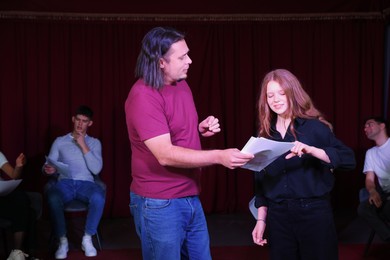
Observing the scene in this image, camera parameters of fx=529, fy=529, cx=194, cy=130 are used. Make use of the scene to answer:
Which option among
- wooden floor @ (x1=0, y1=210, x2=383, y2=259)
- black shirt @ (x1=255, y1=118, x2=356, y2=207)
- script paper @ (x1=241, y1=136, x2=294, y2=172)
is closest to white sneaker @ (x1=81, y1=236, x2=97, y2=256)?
wooden floor @ (x1=0, y1=210, x2=383, y2=259)

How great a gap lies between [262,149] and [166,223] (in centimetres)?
48

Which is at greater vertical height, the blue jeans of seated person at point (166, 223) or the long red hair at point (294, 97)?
the long red hair at point (294, 97)

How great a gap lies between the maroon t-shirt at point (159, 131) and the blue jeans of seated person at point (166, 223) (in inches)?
1.5

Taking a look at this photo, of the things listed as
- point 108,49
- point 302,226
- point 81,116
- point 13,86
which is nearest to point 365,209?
point 302,226

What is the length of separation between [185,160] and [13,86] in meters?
4.27

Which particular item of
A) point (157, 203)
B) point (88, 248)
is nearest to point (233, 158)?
point (157, 203)

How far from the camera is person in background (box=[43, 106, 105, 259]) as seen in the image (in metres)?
4.41

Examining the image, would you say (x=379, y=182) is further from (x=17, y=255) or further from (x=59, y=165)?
(x=17, y=255)

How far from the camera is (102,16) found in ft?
18.9

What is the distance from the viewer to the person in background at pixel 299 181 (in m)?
2.28

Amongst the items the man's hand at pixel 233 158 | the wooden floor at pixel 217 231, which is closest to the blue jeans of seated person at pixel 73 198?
the wooden floor at pixel 217 231

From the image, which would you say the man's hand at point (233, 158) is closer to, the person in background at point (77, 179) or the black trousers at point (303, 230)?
the black trousers at point (303, 230)

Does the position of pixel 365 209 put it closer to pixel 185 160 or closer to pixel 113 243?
pixel 113 243

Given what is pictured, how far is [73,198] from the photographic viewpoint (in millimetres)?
4621
